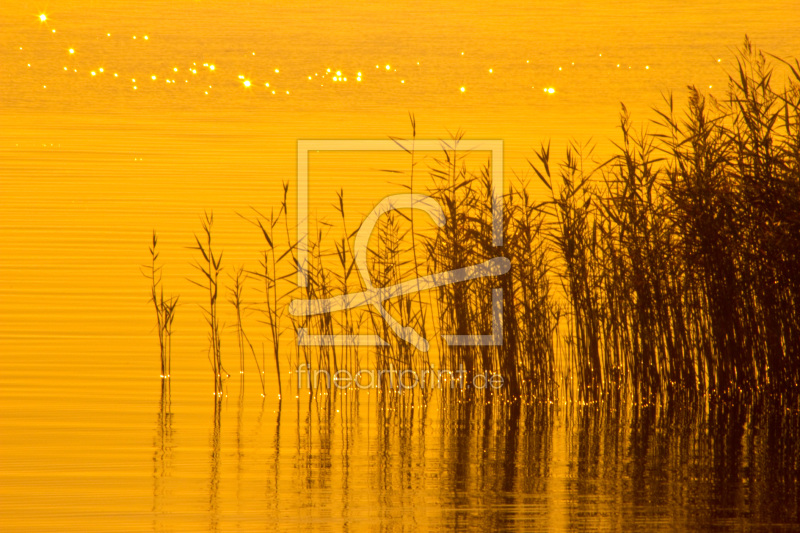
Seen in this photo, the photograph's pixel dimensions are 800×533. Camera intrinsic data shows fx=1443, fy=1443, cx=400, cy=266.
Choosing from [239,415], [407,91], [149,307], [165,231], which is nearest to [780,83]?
[407,91]

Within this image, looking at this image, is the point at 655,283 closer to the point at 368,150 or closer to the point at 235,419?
the point at 235,419

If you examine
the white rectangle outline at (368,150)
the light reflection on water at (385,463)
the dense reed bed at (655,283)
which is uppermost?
the white rectangle outline at (368,150)

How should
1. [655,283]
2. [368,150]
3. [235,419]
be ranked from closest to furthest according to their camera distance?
[235,419]
[655,283]
[368,150]

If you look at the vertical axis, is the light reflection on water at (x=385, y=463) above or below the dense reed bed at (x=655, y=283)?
below

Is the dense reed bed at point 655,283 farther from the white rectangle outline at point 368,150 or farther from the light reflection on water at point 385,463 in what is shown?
the light reflection on water at point 385,463

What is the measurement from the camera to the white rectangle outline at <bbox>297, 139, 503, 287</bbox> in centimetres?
1047

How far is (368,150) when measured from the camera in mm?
32125

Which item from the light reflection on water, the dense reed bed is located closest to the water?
the light reflection on water

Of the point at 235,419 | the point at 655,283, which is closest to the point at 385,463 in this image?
the point at 235,419

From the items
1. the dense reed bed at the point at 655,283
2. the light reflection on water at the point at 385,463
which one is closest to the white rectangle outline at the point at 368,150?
the dense reed bed at the point at 655,283

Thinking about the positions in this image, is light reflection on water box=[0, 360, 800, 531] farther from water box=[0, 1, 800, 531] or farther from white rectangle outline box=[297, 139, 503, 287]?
white rectangle outline box=[297, 139, 503, 287]

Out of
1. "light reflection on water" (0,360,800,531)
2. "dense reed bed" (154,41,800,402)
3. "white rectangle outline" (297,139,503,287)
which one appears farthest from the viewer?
"white rectangle outline" (297,139,503,287)

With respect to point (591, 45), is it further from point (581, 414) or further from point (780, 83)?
point (581, 414)

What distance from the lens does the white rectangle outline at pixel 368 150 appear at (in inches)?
412
